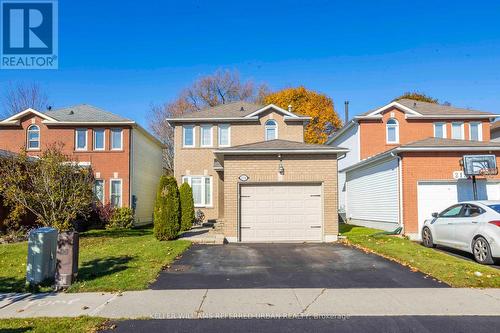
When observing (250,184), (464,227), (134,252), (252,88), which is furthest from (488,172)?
(252,88)

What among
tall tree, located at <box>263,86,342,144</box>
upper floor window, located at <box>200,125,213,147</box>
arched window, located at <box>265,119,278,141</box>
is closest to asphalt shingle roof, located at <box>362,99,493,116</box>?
arched window, located at <box>265,119,278,141</box>

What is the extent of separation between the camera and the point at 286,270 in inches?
368

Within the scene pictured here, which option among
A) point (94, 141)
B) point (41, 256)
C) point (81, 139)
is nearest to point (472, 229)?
point (41, 256)

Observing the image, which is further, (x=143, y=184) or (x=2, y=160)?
(x=143, y=184)

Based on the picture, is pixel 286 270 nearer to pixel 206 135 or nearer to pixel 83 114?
pixel 206 135

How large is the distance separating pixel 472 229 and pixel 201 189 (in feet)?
51.4

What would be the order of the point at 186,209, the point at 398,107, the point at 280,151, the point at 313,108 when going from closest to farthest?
1. the point at 280,151
2. the point at 186,209
3. the point at 398,107
4. the point at 313,108

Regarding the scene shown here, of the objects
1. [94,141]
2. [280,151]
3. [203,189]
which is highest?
[94,141]

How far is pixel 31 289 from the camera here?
7.73 metres

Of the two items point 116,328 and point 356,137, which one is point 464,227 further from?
point 356,137

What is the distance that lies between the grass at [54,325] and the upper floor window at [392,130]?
2218cm

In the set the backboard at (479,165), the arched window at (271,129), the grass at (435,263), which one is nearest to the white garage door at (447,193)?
the backboard at (479,165)

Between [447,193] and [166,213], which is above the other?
[447,193]

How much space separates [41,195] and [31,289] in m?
8.64
